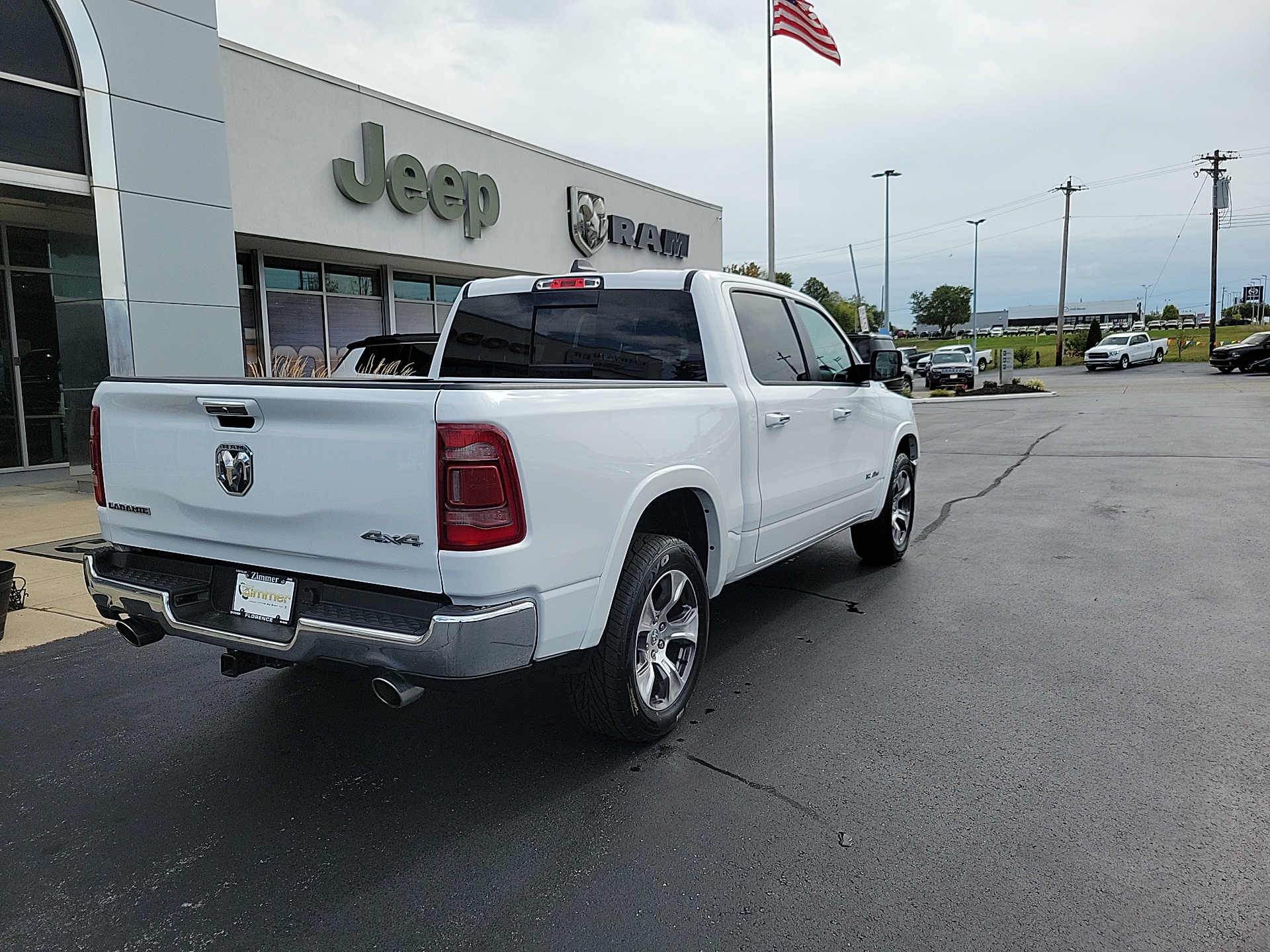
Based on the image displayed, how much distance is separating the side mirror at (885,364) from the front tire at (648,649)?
247 centimetres

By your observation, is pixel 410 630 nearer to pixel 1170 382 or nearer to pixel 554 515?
pixel 554 515

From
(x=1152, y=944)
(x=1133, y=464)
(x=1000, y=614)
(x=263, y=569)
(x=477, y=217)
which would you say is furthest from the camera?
(x=477, y=217)

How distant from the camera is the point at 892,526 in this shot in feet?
22.2

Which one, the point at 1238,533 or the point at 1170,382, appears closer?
the point at 1238,533

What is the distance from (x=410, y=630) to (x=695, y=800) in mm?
1244

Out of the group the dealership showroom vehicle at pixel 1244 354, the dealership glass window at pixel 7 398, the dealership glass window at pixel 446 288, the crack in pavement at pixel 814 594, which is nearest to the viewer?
the crack in pavement at pixel 814 594

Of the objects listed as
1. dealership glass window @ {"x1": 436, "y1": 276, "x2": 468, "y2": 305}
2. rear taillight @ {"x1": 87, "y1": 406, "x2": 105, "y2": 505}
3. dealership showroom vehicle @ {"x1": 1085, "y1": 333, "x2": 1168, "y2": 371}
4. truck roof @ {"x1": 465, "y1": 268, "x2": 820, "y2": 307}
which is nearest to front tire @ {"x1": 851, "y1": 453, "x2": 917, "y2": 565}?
truck roof @ {"x1": 465, "y1": 268, "x2": 820, "y2": 307}

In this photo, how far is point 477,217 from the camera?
57.2 feet

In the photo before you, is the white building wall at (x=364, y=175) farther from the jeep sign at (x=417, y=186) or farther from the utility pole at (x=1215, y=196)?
the utility pole at (x=1215, y=196)

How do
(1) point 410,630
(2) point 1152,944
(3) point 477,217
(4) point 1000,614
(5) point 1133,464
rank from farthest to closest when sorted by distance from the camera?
(3) point 477,217 < (5) point 1133,464 < (4) point 1000,614 < (1) point 410,630 < (2) point 1152,944

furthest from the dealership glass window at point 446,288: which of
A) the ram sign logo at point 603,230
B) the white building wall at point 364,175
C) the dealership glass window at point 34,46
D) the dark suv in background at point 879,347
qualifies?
the dark suv in background at point 879,347

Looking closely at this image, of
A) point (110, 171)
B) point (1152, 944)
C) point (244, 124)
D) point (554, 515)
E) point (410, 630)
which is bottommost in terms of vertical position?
point (1152, 944)

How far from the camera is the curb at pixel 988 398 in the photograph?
103 ft

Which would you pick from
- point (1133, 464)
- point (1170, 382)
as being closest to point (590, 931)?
point (1133, 464)
